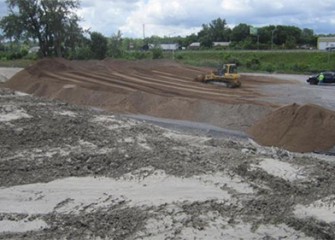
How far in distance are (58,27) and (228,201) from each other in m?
60.7

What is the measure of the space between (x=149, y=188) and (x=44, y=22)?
6046 cm

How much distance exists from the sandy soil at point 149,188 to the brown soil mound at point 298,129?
5.62 meters

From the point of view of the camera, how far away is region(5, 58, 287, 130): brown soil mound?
28.2 meters

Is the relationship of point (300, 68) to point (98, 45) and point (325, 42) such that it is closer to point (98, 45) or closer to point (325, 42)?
point (98, 45)

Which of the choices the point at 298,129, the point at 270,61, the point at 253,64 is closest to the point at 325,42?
the point at 270,61

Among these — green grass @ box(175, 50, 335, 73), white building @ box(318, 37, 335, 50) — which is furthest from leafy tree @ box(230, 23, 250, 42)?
green grass @ box(175, 50, 335, 73)

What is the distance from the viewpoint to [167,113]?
96.1ft

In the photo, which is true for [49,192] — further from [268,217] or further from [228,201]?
[268,217]

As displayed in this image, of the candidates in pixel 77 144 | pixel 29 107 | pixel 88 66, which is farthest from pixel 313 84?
pixel 77 144

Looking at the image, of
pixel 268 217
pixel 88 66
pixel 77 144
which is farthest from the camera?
pixel 88 66

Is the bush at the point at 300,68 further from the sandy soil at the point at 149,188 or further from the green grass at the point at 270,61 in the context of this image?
the sandy soil at the point at 149,188

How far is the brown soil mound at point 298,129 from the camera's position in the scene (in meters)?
20.9

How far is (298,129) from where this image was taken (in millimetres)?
21734

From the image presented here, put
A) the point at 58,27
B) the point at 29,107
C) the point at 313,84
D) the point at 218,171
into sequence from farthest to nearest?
1. the point at 58,27
2. the point at 313,84
3. the point at 29,107
4. the point at 218,171
